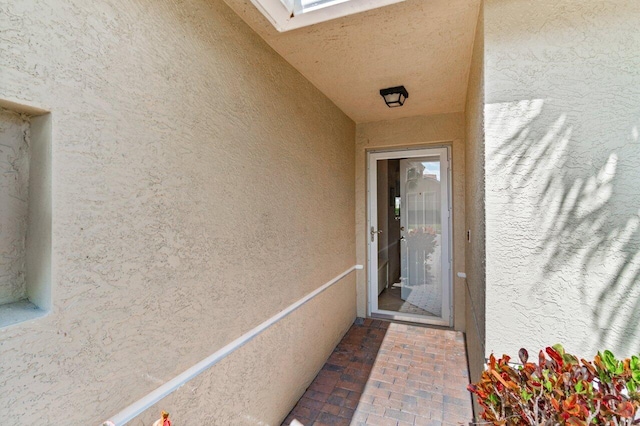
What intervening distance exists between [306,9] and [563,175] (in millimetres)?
2654

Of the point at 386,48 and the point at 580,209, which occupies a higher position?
the point at 386,48

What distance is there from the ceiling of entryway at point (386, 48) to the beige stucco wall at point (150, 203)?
322mm

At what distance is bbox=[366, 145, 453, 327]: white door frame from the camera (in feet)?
19.7

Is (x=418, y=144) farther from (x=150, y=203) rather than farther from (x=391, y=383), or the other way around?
(x=150, y=203)

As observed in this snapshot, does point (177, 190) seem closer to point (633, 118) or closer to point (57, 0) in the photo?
point (57, 0)

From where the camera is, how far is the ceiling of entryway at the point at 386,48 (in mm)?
2867

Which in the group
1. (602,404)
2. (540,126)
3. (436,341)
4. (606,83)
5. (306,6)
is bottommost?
(436,341)

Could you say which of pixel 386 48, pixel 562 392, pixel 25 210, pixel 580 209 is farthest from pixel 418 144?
pixel 25 210

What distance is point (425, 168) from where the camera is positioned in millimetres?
6293

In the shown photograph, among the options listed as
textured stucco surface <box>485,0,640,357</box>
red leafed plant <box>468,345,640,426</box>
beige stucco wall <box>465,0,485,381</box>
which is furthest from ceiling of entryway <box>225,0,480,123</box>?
red leafed plant <box>468,345,640,426</box>

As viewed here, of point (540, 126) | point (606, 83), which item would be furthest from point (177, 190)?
point (606, 83)

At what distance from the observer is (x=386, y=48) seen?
11.4 feet

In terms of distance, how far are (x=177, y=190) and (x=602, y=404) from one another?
9.97 feet

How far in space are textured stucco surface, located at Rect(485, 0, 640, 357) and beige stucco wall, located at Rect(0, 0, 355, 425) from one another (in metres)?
2.21
